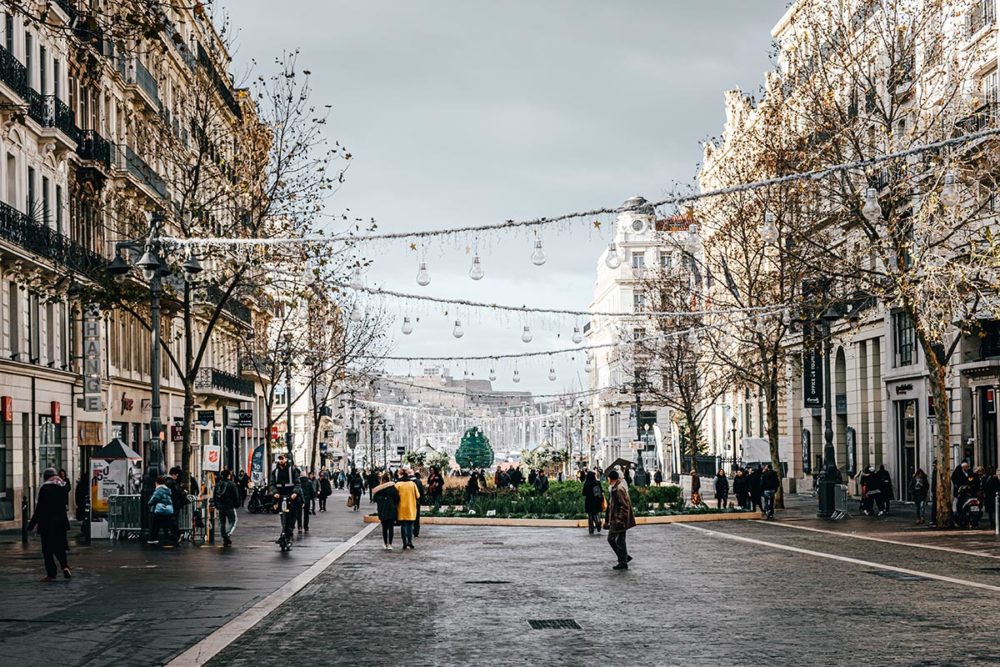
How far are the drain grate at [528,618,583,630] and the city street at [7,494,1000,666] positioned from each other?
108mm

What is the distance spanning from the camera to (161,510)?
3052 centimetres

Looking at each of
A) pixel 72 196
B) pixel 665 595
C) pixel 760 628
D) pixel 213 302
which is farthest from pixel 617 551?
pixel 213 302

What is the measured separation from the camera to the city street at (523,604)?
13.2m

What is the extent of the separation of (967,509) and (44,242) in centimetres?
2473

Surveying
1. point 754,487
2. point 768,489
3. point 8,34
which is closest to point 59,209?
point 8,34

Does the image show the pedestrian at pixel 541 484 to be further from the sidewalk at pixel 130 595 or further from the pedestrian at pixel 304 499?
the sidewalk at pixel 130 595

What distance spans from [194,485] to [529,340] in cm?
929

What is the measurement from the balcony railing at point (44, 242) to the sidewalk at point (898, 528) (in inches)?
771

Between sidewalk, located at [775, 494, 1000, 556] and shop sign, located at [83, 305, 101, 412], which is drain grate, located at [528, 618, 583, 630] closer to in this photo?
sidewalk, located at [775, 494, 1000, 556]

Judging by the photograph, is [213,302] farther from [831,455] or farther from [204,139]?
[831,455]

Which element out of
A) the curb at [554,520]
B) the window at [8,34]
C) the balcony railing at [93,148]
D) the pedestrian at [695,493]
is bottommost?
the curb at [554,520]

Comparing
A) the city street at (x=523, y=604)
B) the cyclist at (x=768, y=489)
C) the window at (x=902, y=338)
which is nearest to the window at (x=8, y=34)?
the city street at (x=523, y=604)

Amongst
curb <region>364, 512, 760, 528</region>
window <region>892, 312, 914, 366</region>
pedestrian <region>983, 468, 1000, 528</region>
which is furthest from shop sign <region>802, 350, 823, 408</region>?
pedestrian <region>983, 468, 1000, 528</region>

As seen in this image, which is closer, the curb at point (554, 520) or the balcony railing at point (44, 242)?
the balcony railing at point (44, 242)
